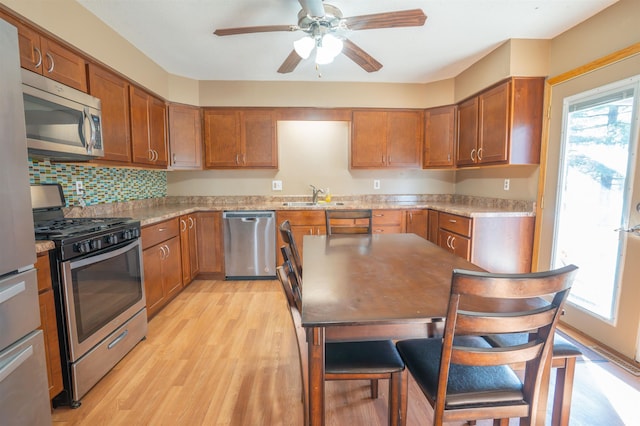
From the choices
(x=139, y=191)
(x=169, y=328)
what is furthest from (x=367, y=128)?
(x=169, y=328)

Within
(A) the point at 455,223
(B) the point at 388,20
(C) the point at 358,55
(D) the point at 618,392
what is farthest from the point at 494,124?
(D) the point at 618,392

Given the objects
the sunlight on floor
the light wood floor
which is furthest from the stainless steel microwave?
the sunlight on floor

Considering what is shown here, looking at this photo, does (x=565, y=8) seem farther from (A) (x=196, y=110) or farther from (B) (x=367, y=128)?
(A) (x=196, y=110)

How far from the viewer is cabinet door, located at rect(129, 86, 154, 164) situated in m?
2.74

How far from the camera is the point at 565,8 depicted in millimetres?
2172

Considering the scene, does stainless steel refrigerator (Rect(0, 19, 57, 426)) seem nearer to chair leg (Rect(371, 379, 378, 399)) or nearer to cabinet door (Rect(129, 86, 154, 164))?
chair leg (Rect(371, 379, 378, 399))

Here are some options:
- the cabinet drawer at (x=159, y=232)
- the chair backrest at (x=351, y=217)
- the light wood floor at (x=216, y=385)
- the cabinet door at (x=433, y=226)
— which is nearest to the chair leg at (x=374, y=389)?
the light wood floor at (x=216, y=385)

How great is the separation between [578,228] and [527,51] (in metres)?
1.60

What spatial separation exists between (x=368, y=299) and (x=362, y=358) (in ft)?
1.07

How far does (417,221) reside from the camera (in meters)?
3.69

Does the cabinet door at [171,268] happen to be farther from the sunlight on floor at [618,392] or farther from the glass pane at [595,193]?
the glass pane at [595,193]

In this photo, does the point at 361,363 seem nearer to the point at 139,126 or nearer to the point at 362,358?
the point at 362,358

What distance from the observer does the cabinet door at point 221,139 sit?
3695mm

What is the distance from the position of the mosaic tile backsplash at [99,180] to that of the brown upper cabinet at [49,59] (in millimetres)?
616
